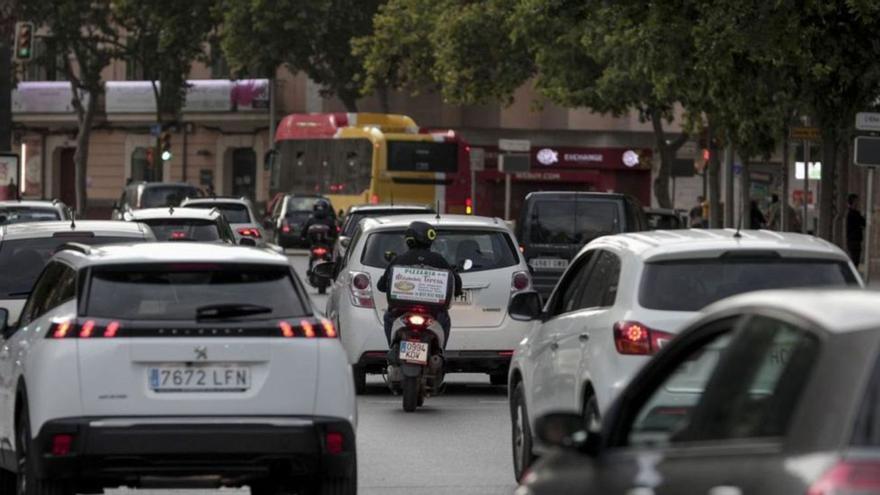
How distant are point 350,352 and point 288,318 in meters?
8.39

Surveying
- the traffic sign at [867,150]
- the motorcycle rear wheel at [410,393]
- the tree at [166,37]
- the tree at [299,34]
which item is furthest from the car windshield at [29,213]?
the tree at [166,37]

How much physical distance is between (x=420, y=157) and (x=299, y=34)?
16086mm

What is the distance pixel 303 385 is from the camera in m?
9.43

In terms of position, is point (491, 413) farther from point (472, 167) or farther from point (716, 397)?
point (472, 167)

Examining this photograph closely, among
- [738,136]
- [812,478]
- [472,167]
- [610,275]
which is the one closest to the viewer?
[812,478]

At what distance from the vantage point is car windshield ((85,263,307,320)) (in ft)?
31.2

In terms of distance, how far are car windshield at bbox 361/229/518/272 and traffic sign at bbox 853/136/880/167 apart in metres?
10.3

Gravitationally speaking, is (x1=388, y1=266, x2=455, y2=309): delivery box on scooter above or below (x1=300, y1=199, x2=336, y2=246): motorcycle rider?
above

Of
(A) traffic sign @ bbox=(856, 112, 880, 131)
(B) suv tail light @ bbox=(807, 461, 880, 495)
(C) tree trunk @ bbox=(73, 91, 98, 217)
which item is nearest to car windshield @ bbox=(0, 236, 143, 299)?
(B) suv tail light @ bbox=(807, 461, 880, 495)

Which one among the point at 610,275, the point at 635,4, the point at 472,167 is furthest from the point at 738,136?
the point at 610,275

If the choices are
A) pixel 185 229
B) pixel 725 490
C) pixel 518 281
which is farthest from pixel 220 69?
pixel 725 490

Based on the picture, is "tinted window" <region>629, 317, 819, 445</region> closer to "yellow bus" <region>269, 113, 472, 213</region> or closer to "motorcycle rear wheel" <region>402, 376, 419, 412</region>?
"motorcycle rear wheel" <region>402, 376, 419, 412</region>

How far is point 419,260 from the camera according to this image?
16156mm

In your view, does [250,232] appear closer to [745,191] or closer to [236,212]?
[236,212]
